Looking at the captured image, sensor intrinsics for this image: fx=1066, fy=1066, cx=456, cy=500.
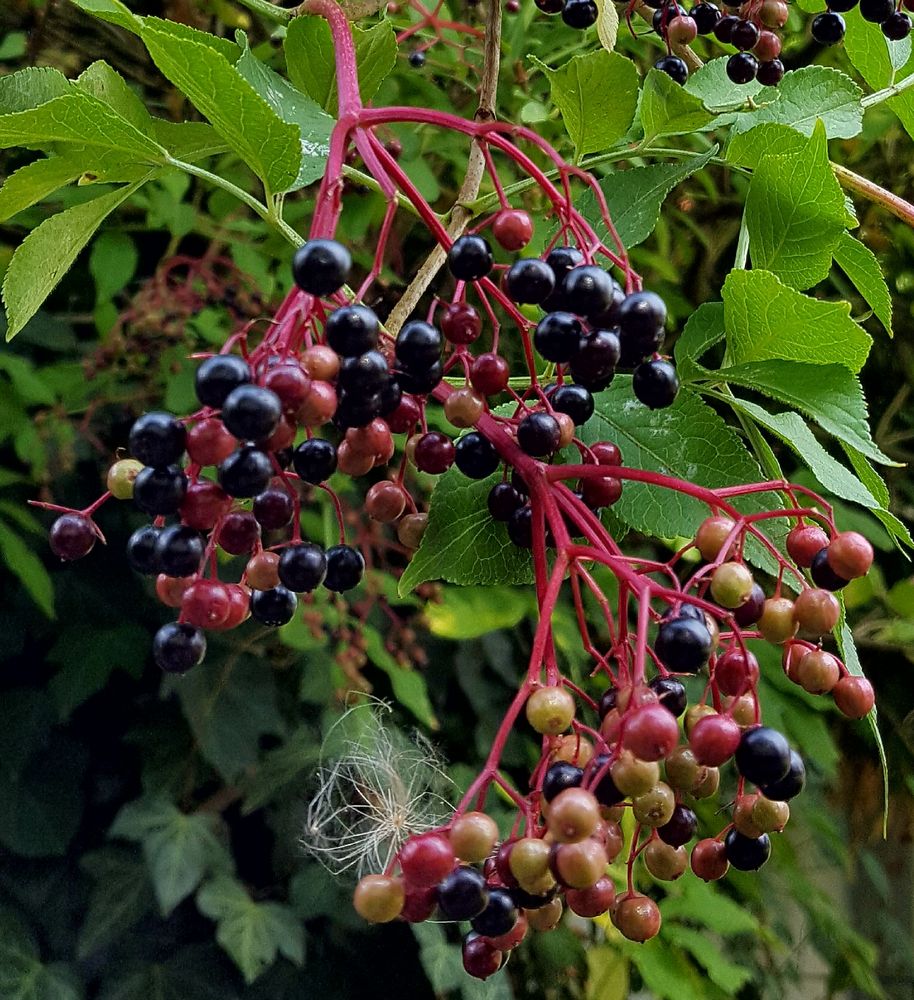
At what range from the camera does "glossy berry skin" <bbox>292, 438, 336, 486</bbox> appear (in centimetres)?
42

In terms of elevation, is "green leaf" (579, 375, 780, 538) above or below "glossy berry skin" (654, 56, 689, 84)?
below

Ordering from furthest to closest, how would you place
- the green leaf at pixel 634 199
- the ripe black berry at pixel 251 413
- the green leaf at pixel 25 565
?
the green leaf at pixel 25 565 → the green leaf at pixel 634 199 → the ripe black berry at pixel 251 413

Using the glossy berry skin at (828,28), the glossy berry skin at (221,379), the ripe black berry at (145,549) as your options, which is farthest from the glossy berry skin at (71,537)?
the glossy berry skin at (828,28)

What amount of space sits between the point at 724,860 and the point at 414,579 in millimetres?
189

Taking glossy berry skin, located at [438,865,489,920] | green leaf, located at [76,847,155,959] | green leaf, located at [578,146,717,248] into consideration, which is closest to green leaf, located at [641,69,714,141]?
green leaf, located at [578,146,717,248]

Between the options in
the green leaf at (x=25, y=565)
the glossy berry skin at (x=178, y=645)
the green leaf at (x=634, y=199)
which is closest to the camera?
the glossy berry skin at (x=178, y=645)

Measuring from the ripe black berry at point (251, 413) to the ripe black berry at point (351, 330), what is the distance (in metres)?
0.04

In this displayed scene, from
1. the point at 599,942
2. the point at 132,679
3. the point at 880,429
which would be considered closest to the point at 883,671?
the point at 880,429

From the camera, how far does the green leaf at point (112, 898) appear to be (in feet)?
4.04

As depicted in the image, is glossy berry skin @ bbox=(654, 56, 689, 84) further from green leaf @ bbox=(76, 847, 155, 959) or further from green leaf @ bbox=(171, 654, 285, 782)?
green leaf @ bbox=(76, 847, 155, 959)

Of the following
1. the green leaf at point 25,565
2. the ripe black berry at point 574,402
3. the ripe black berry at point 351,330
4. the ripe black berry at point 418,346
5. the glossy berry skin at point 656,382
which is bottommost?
the green leaf at point 25,565

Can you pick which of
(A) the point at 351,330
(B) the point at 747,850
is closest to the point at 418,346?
(A) the point at 351,330

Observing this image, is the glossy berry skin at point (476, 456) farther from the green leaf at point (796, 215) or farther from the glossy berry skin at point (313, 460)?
the green leaf at point (796, 215)

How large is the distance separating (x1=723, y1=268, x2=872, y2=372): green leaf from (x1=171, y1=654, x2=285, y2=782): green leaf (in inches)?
36.3
